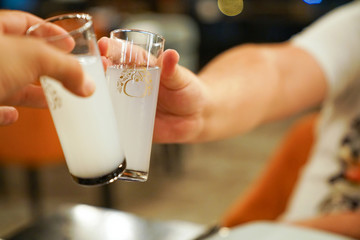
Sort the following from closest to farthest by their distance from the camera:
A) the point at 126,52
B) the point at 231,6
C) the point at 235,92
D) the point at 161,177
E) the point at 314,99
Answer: the point at 126,52, the point at 235,92, the point at 314,99, the point at 161,177, the point at 231,6

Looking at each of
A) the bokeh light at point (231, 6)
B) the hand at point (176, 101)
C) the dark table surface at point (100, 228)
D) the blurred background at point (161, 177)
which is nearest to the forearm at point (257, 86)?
the hand at point (176, 101)

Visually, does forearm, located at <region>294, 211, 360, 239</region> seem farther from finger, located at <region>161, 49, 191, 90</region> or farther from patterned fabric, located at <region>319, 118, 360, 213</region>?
finger, located at <region>161, 49, 191, 90</region>

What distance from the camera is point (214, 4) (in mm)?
6289

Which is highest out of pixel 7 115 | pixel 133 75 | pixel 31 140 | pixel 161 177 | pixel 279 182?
pixel 133 75

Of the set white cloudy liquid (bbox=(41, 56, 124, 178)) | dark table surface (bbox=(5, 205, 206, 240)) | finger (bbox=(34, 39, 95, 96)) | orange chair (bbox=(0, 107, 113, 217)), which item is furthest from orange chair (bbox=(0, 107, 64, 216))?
finger (bbox=(34, 39, 95, 96))

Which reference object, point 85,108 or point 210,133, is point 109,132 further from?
point 210,133

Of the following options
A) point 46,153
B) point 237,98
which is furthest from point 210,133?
point 46,153

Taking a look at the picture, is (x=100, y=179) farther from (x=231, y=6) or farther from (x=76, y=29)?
(x=231, y=6)

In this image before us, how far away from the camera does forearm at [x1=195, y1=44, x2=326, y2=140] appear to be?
1.13m

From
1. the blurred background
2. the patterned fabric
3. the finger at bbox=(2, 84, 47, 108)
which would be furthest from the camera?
the blurred background

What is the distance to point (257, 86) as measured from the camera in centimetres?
128

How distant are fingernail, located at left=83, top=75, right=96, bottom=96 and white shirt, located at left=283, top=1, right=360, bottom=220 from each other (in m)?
0.98

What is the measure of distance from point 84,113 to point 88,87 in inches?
2.2

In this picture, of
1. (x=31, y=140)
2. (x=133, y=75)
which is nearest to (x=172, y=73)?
(x=133, y=75)
